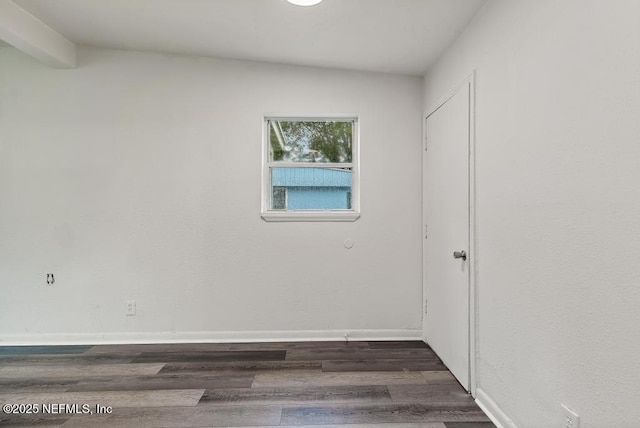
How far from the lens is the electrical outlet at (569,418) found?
1206mm

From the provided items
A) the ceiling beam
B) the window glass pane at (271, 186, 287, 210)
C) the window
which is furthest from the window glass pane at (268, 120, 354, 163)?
the ceiling beam

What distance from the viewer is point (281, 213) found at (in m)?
2.84

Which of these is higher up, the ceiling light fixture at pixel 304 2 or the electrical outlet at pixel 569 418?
the ceiling light fixture at pixel 304 2

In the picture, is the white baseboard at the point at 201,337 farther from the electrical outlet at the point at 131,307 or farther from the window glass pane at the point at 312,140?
the window glass pane at the point at 312,140

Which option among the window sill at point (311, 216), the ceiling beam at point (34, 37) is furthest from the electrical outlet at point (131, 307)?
the ceiling beam at point (34, 37)

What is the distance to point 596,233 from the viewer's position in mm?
1122

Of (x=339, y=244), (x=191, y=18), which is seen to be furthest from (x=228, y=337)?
(x=191, y=18)

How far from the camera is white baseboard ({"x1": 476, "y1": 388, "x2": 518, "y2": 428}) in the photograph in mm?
1643

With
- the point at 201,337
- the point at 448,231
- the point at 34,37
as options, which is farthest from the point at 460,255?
the point at 34,37

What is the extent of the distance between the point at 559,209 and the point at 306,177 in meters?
2.04

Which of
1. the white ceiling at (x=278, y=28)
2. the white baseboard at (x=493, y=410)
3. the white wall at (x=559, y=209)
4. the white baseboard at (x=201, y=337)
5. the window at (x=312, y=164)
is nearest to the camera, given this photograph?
the white wall at (x=559, y=209)

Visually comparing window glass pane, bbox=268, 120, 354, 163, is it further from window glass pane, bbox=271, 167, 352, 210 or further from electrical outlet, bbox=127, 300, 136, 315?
electrical outlet, bbox=127, 300, 136, 315

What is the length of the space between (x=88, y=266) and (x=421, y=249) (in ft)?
10.00

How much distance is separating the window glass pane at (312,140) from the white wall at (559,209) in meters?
1.30
